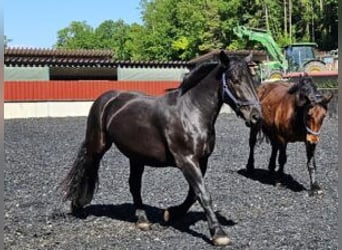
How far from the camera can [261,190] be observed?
25.8 ft

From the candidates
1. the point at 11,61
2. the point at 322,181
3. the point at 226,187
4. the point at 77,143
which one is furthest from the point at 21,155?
the point at 11,61

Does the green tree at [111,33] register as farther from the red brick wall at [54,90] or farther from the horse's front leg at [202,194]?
the horse's front leg at [202,194]

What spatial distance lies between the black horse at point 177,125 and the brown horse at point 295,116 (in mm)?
2497

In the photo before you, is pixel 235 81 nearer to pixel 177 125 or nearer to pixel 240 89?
pixel 240 89

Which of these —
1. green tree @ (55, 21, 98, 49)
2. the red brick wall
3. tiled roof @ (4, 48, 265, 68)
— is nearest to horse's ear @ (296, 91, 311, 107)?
tiled roof @ (4, 48, 265, 68)

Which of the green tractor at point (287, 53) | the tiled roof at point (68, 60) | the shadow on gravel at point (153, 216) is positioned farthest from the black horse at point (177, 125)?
the green tractor at point (287, 53)

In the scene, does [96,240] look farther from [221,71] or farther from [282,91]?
[282,91]

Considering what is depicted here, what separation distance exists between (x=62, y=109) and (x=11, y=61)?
341 cm

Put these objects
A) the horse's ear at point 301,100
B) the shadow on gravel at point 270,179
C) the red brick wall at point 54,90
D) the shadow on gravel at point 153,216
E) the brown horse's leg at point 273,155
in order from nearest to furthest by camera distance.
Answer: the shadow on gravel at point 153,216 → the horse's ear at point 301,100 → the shadow on gravel at point 270,179 → the brown horse's leg at point 273,155 → the red brick wall at point 54,90

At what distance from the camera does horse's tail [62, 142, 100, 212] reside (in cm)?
586

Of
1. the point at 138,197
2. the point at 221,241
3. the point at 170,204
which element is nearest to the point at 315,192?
the point at 170,204

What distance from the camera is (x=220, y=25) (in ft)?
183

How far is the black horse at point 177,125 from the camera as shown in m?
4.91

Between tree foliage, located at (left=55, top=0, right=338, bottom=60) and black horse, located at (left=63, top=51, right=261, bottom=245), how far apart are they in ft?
120
